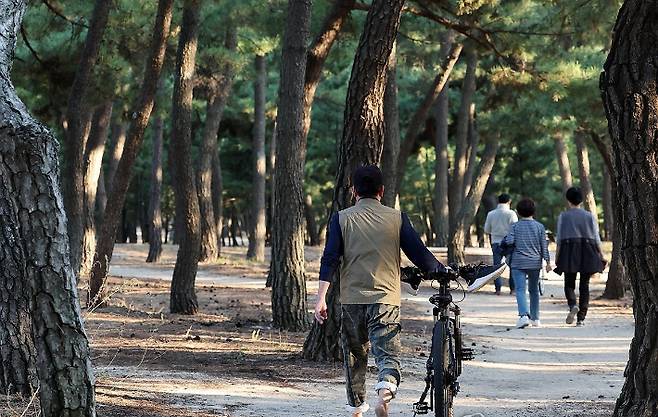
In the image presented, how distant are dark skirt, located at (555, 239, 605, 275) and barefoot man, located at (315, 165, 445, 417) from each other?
8611 mm

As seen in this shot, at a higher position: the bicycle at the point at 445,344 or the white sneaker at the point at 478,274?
the white sneaker at the point at 478,274

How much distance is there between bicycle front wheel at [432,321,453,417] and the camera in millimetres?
6578

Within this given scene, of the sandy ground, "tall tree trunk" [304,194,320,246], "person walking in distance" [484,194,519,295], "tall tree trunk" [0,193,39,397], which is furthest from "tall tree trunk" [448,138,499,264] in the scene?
"tall tree trunk" [304,194,320,246]

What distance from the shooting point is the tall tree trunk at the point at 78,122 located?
14.8 metres

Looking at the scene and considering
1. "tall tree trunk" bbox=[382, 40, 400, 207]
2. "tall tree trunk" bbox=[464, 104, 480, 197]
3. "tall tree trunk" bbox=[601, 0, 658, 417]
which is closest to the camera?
"tall tree trunk" bbox=[601, 0, 658, 417]

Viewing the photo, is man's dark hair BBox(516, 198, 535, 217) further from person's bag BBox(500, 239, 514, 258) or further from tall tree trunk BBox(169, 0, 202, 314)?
tall tree trunk BBox(169, 0, 202, 314)

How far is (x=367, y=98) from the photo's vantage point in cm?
1040

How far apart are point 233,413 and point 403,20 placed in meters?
12.1

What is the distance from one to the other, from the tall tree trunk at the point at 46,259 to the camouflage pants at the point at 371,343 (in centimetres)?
192

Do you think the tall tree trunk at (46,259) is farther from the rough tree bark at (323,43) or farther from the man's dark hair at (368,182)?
the rough tree bark at (323,43)

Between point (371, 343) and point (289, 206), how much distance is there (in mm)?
6671

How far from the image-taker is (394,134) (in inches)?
709

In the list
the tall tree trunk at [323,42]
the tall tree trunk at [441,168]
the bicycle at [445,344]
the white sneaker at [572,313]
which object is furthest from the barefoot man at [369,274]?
the tall tree trunk at [441,168]

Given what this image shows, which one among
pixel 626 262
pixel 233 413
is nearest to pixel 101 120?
pixel 233 413
